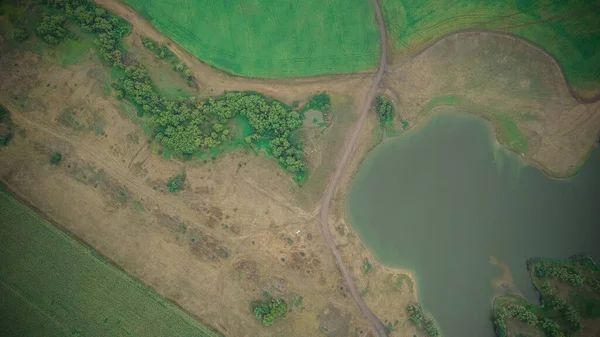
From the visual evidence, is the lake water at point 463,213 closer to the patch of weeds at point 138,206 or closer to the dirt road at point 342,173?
the dirt road at point 342,173

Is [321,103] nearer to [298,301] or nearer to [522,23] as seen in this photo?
[298,301]

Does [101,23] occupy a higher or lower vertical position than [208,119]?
higher

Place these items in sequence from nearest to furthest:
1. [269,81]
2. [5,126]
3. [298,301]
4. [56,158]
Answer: [298,301], [56,158], [5,126], [269,81]

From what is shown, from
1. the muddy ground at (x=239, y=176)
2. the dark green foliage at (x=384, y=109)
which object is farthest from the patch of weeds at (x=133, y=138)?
the dark green foliage at (x=384, y=109)

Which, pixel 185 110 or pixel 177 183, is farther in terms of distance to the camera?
pixel 185 110

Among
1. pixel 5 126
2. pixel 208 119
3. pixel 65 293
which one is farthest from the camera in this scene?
pixel 208 119

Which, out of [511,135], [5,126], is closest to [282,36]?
[511,135]

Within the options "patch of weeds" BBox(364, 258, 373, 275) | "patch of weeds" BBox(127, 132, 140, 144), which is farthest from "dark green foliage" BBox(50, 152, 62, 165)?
"patch of weeds" BBox(364, 258, 373, 275)

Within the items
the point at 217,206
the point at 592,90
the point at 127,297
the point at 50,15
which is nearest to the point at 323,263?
the point at 217,206

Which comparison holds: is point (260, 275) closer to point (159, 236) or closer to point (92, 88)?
point (159, 236)
